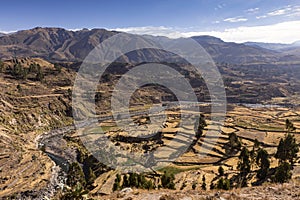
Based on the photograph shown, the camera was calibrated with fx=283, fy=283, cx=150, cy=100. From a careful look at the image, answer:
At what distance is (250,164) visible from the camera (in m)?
54.1

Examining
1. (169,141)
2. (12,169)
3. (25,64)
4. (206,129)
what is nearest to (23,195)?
(12,169)

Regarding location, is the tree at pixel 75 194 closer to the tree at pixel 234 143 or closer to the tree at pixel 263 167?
the tree at pixel 263 167

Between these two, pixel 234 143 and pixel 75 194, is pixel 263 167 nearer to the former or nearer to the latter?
pixel 234 143

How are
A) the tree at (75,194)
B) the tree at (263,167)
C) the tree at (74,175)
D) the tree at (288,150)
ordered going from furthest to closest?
the tree at (74,175) → the tree at (288,150) → the tree at (263,167) → the tree at (75,194)

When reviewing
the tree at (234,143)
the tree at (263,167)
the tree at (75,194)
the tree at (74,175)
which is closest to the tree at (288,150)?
the tree at (263,167)

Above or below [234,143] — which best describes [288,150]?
above

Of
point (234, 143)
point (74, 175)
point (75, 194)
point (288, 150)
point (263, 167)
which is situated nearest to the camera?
point (75, 194)

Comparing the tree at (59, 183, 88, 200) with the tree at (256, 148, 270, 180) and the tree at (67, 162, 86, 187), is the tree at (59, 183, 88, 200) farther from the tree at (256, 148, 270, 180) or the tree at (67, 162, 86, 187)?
the tree at (256, 148, 270, 180)

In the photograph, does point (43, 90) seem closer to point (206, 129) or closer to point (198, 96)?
point (206, 129)

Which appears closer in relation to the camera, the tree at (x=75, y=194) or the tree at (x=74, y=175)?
the tree at (x=75, y=194)

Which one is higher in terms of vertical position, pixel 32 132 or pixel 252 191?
pixel 252 191

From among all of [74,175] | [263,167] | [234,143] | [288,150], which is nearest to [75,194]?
[74,175]

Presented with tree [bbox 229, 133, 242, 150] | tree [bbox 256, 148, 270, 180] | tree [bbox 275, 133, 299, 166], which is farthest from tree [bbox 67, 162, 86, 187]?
Answer: tree [bbox 229, 133, 242, 150]

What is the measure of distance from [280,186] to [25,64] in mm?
175119
